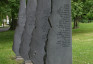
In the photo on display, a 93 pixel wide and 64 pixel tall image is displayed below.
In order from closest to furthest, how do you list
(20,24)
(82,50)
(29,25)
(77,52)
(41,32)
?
(41,32)
(29,25)
(20,24)
(77,52)
(82,50)

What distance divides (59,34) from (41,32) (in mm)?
459

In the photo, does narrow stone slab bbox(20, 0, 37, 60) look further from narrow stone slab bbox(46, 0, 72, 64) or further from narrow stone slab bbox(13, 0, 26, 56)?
narrow stone slab bbox(46, 0, 72, 64)

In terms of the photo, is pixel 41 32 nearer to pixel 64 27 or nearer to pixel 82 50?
pixel 64 27

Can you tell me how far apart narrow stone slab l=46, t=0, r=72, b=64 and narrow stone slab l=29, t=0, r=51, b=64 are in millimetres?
156

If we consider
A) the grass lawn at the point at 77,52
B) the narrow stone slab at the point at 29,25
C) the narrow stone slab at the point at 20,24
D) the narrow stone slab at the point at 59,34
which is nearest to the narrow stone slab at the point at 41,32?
the narrow stone slab at the point at 59,34

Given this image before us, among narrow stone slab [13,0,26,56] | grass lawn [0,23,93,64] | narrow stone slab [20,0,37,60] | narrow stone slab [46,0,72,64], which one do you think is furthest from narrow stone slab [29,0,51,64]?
narrow stone slab [13,0,26,56]

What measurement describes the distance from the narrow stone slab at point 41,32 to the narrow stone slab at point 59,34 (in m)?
0.16

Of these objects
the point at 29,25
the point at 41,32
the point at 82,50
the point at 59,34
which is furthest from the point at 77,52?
the point at 59,34

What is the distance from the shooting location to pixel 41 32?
4.52 metres

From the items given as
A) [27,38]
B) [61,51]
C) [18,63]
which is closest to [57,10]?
[61,51]

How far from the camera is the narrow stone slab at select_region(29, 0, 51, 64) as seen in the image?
4.38 m

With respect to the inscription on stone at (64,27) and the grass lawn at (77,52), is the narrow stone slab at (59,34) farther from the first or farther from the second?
the grass lawn at (77,52)

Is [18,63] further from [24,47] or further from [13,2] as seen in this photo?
[13,2]

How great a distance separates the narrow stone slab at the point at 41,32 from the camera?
4376mm
